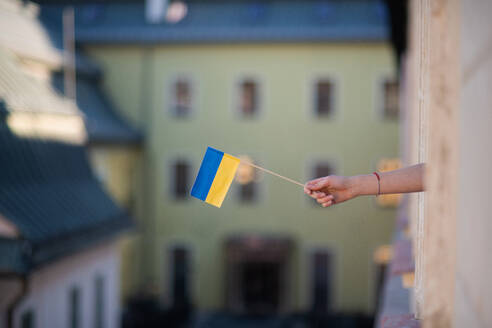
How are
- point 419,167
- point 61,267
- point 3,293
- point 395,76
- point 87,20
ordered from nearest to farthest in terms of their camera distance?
1. point 419,167
2. point 3,293
3. point 61,267
4. point 395,76
5. point 87,20

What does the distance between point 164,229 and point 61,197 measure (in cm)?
1477

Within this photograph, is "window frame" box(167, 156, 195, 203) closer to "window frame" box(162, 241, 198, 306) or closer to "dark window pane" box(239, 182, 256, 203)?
"window frame" box(162, 241, 198, 306)

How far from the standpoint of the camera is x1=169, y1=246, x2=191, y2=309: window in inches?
903

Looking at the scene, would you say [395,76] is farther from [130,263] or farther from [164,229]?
[130,263]

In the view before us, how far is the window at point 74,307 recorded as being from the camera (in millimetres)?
8328

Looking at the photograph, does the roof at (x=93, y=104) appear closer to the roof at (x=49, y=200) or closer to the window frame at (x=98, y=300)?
the roof at (x=49, y=200)

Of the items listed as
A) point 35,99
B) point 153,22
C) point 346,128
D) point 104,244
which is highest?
point 153,22

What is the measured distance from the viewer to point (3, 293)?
21.1 ft

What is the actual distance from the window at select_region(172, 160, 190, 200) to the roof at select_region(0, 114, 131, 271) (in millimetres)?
12771

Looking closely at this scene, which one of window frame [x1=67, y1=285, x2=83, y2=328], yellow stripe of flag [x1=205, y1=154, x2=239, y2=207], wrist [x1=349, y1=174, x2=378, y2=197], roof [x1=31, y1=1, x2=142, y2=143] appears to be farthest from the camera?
roof [x1=31, y1=1, x2=142, y2=143]

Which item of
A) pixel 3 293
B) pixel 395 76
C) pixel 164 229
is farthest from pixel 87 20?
pixel 3 293

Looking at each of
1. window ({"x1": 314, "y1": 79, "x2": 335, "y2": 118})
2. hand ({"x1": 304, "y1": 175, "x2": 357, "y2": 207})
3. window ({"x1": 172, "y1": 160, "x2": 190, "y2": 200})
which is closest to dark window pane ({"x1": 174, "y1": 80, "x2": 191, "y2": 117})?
window ({"x1": 172, "y1": 160, "x2": 190, "y2": 200})

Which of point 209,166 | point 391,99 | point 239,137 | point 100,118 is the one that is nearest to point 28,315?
point 209,166

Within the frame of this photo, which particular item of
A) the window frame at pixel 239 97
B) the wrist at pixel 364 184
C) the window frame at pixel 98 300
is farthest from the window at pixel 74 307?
the window frame at pixel 239 97
